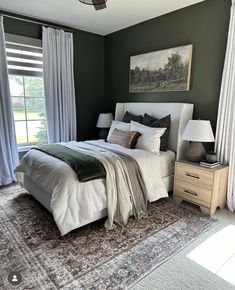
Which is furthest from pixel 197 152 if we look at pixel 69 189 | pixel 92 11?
pixel 92 11

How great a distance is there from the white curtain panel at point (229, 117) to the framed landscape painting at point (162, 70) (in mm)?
604

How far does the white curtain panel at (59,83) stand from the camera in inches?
147

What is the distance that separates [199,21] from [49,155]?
2.79 metres

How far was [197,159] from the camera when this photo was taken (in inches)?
112

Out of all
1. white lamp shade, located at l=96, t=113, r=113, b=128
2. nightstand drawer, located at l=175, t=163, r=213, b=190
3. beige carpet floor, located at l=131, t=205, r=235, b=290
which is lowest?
beige carpet floor, located at l=131, t=205, r=235, b=290

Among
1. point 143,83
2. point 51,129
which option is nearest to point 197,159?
point 143,83

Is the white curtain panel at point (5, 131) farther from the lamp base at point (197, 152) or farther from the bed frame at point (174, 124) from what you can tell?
the lamp base at point (197, 152)

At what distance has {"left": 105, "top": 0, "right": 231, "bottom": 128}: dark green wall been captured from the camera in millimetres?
2865

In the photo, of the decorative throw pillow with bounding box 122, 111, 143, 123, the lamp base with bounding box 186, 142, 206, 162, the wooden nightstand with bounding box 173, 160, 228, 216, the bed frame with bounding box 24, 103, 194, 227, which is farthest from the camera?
the decorative throw pillow with bounding box 122, 111, 143, 123

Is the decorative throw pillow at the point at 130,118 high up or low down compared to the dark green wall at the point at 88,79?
down

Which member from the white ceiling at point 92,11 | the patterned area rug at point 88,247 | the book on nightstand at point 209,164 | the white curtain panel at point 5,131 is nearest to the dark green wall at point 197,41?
the white ceiling at point 92,11

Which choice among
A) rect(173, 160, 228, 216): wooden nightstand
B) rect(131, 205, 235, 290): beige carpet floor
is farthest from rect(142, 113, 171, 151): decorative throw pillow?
rect(131, 205, 235, 290): beige carpet floor

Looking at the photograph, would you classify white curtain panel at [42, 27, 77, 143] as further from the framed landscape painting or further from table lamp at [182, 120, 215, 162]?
table lamp at [182, 120, 215, 162]

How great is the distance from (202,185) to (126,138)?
1210mm
